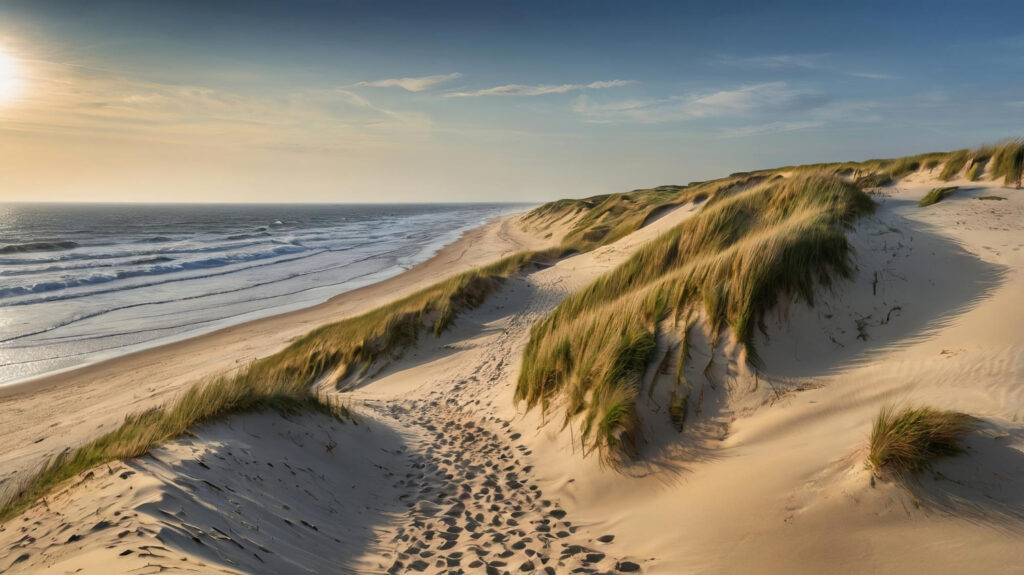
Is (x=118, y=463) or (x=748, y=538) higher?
(x=118, y=463)

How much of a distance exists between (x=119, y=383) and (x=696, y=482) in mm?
14132

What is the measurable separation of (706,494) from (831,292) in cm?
298

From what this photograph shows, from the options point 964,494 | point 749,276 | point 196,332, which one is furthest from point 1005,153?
point 196,332

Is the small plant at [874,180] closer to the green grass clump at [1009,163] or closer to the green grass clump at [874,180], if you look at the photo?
the green grass clump at [874,180]

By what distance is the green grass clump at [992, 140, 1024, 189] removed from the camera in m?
9.39

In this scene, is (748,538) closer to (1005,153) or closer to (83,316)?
(1005,153)

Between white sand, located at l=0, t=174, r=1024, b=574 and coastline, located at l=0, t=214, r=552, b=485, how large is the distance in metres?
5.67

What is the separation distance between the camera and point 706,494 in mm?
3762

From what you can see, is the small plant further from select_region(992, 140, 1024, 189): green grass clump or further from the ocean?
the ocean

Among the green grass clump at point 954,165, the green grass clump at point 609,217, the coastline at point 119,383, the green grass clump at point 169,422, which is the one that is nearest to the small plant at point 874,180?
the green grass clump at point 954,165

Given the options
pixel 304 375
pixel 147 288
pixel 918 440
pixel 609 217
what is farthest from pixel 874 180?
pixel 147 288

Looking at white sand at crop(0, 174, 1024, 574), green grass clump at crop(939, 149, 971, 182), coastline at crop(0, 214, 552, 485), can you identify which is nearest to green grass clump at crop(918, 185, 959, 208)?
white sand at crop(0, 174, 1024, 574)

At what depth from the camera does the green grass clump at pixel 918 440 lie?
2.95 m

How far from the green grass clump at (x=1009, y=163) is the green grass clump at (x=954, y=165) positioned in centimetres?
81
